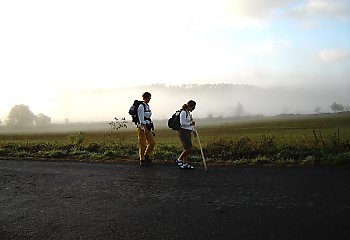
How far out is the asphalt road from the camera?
4875 millimetres

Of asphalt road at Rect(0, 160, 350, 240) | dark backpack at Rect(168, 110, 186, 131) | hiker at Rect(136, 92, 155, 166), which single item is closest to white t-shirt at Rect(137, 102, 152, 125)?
hiker at Rect(136, 92, 155, 166)

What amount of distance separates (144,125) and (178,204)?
14.8 ft

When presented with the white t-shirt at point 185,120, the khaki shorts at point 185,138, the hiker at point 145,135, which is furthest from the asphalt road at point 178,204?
the white t-shirt at point 185,120

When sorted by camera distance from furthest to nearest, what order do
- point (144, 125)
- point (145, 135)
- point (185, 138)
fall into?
point (145, 135)
point (144, 125)
point (185, 138)

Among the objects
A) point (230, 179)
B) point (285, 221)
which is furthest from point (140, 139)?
point (285, 221)

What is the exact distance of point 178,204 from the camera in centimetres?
618

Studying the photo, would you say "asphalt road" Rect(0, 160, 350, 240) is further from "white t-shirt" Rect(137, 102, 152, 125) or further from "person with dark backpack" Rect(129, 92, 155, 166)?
"white t-shirt" Rect(137, 102, 152, 125)

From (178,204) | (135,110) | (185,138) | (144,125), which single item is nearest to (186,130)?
(185,138)

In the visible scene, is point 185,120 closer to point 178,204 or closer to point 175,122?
point 175,122

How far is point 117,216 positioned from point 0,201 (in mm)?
2930

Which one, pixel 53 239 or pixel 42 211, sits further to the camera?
pixel 42 211

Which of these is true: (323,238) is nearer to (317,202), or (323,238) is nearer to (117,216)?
(317,202)

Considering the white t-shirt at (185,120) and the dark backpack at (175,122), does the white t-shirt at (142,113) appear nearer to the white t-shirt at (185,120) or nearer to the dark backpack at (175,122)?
the dark backpack at (175,122)

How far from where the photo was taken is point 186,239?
4555 mm
